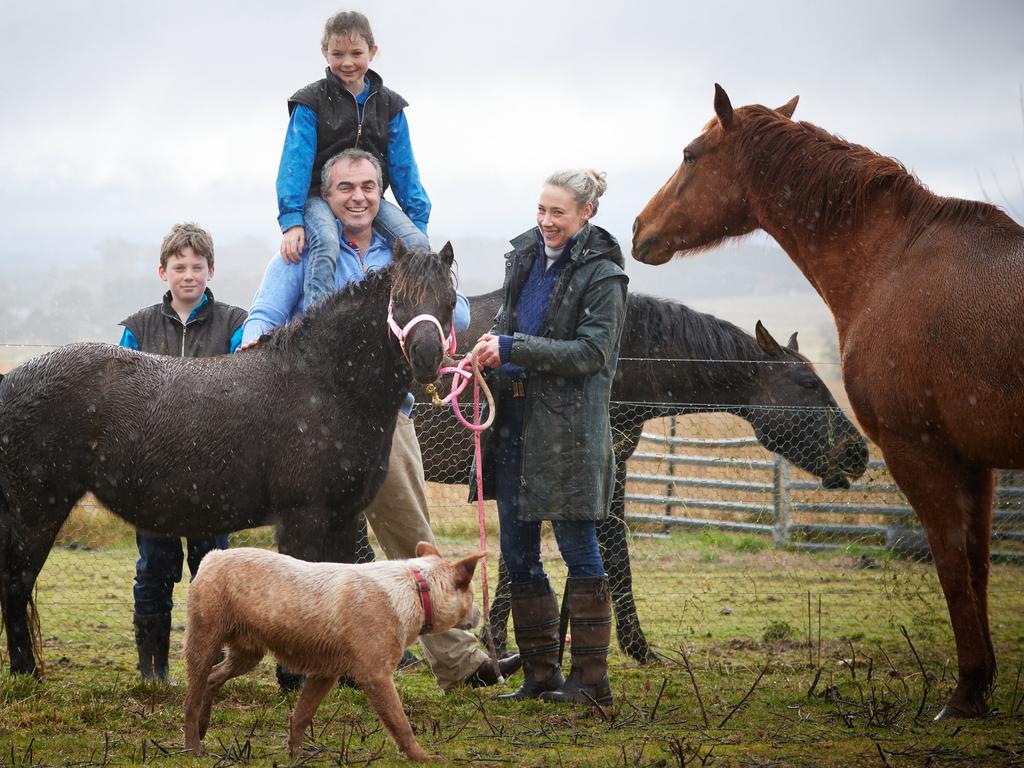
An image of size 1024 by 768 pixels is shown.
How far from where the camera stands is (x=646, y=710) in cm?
448

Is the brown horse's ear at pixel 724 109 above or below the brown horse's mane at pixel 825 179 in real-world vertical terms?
above

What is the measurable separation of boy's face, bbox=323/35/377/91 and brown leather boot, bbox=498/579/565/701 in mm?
2800

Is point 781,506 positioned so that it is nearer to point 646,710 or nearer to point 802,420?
point 802,420

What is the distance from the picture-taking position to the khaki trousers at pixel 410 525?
4.94 m

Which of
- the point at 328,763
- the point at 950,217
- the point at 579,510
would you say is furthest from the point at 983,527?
the point at 328,763

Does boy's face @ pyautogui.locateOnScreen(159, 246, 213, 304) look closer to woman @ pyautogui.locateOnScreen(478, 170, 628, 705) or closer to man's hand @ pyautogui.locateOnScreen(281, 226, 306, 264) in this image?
man's hand @ pyautogui.locateOnScreen(281, 226, 306, 264)

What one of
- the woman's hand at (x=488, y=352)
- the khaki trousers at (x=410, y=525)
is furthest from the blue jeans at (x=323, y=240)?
the khaki trousers at (x=410, y=525)

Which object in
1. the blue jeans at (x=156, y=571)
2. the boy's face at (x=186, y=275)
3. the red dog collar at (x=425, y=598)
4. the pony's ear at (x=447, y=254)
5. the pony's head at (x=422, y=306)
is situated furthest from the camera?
the boy's face at (x=186, y=275)

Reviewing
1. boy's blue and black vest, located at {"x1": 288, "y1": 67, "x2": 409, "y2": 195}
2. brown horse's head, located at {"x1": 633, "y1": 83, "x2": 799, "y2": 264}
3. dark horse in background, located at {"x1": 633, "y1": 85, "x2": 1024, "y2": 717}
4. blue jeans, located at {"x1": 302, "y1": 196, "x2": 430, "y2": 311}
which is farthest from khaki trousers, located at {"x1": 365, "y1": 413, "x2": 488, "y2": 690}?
dark horse in background, located at {"x1": 633, "y1": 85, "x2": 1024, "y2": 717}

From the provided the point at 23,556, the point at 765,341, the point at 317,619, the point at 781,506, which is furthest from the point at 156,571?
the point at 781,506

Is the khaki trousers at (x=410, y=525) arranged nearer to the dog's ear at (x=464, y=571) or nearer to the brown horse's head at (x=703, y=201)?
the dog's ear at (x=464, y=571)

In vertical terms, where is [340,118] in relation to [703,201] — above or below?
above

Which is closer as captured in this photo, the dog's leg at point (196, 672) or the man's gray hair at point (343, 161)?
the dog's leg at point (196, 672)

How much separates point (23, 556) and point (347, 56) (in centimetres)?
295
